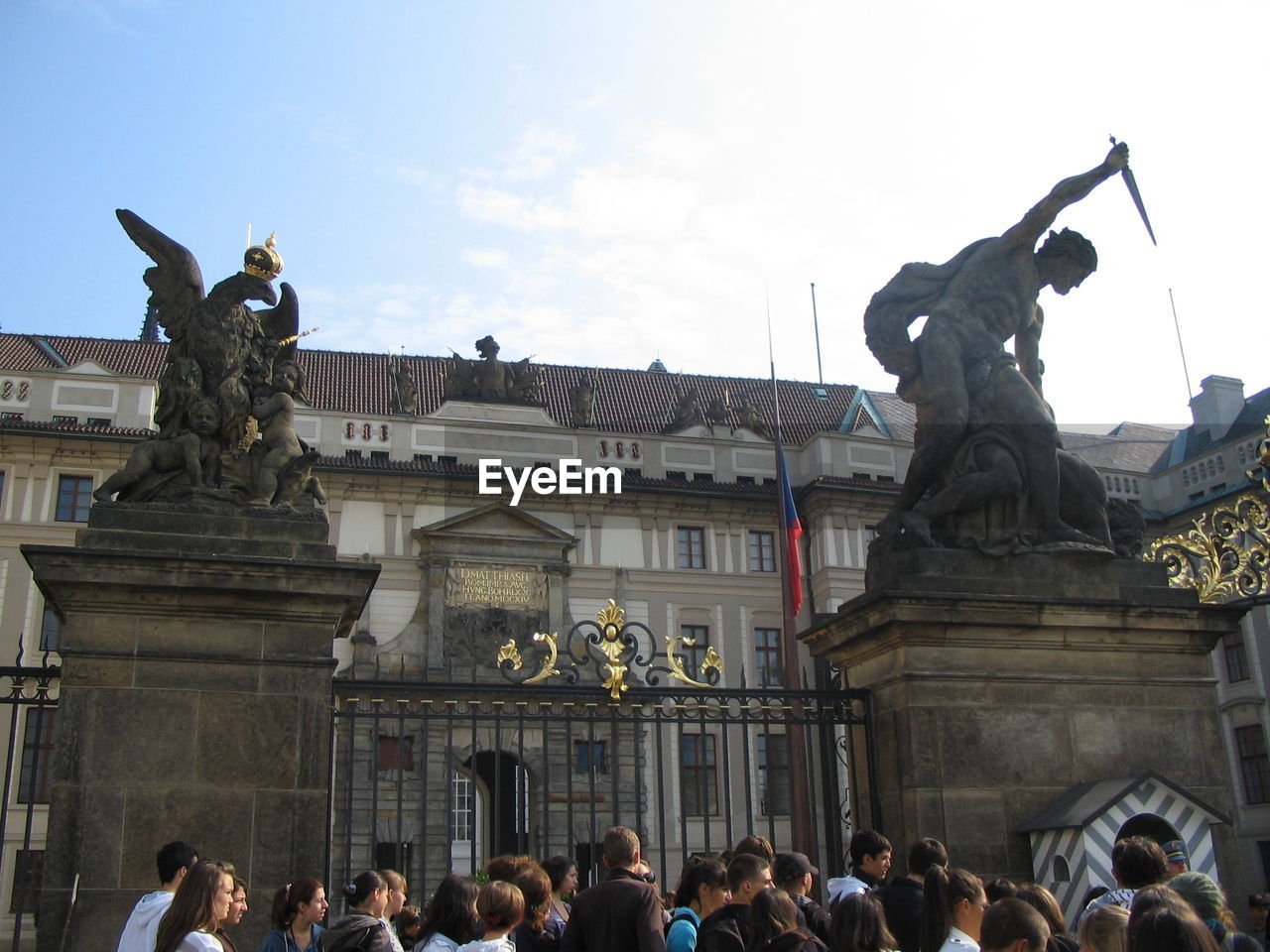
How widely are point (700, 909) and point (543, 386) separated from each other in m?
42.9

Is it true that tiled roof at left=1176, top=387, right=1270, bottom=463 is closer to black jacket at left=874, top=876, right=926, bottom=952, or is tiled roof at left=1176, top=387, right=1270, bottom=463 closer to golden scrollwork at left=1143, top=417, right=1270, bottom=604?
golden scrollwork at left=1143, top=417, right=1270, bottom=604

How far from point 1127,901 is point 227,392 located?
5.88 m

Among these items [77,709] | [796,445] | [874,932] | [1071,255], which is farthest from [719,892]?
[796,445]

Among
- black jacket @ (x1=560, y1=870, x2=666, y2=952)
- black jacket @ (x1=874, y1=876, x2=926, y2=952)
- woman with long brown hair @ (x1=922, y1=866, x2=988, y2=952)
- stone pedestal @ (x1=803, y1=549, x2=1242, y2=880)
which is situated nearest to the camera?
woman with long brown hair @ (x1=922, y1=866, x2=988, y2=952)

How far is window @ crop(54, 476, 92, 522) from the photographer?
117 ft

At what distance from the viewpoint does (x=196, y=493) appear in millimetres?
8109

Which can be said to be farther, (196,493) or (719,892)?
(196,493)

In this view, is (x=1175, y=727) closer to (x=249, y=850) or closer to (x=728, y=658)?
(x=249, y=850)

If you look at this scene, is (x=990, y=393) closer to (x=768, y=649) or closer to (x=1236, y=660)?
(x=768, y=649)

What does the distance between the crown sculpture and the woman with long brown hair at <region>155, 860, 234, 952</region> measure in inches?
142

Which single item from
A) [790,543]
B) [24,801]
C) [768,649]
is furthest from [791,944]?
[768,649]

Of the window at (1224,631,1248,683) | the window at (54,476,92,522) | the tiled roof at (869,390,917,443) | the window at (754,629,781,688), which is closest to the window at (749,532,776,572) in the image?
the window at (754,629,781,688)

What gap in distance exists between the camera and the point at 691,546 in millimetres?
39938

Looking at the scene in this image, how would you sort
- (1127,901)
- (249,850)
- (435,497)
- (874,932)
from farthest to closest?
(435,497)
(249,850)
(1127,901)
(874,932)
